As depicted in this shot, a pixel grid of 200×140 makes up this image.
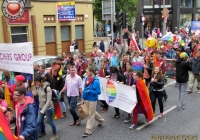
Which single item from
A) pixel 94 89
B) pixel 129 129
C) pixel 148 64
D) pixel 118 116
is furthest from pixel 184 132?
pixel 148 64

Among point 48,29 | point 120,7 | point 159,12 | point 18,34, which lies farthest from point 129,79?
point 159,12

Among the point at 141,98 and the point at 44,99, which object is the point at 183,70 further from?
the point at 44,99

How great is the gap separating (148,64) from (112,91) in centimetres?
201

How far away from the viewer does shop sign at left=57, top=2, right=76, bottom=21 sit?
1725cm

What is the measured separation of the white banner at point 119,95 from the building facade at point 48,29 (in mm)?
9042

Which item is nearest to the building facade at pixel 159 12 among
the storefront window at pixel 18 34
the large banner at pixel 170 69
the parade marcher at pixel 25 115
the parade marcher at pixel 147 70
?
the storefront window at pixel 18 34

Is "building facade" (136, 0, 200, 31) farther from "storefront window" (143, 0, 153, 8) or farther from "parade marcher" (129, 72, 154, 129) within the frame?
"parade marcher" (129, 72, 154, 129)

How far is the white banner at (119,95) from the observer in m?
7.16

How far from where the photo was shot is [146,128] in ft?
23.1

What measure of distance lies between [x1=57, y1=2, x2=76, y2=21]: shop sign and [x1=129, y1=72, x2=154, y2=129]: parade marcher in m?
11.4

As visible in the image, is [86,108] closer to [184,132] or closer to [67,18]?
[184,132]

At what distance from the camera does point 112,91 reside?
784 centimetres

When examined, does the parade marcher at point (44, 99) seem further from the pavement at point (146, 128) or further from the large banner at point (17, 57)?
the large banner at point (17, 57)

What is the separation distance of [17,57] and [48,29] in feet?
35.1
